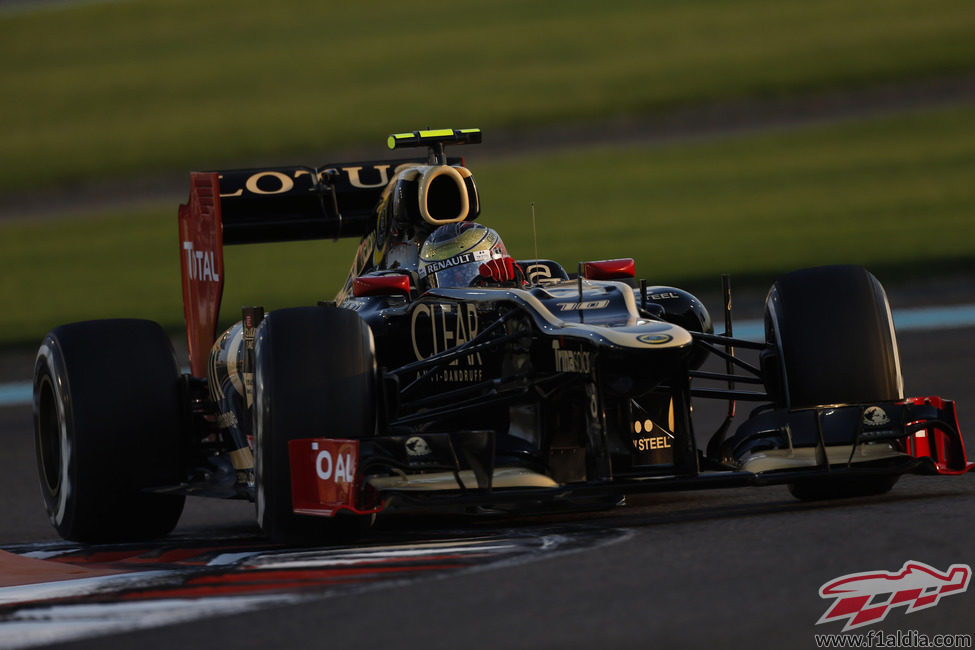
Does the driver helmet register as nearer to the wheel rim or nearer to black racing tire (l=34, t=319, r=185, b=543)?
black racing tire (l=34, t=319, r=185, b=543)

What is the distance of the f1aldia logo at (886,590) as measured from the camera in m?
4.54

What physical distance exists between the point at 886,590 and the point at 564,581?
3.37 ft

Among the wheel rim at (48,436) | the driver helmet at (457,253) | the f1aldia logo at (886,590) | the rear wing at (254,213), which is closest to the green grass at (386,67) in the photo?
the rear wing at (254,213)

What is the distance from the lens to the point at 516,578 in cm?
521

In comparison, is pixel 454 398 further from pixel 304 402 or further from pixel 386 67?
pixel 386 67

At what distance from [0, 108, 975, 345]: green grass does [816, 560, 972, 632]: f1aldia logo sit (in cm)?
1467

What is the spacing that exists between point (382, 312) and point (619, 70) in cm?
3122

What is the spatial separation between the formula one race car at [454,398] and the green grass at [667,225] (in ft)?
39.3

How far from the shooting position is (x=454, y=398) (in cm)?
721

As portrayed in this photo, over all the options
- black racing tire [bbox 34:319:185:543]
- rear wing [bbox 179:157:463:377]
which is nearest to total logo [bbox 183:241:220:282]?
rear wing [bbox 179:157:463:377]

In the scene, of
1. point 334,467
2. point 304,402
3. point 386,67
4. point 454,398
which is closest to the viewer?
point 334,467

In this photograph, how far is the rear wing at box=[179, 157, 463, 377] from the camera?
901cm

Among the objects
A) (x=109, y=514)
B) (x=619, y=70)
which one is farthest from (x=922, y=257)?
(x=619, y=70)

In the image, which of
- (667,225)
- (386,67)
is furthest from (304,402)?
(386,67)
